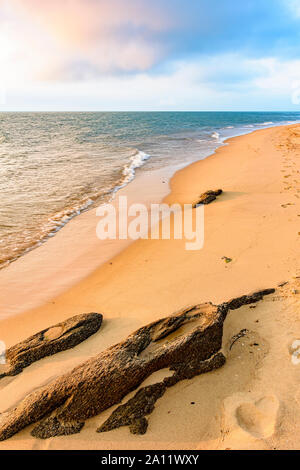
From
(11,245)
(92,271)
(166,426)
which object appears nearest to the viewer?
(166,426)

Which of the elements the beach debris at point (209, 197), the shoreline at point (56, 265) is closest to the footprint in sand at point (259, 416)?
the shoreline at point (56, 265)

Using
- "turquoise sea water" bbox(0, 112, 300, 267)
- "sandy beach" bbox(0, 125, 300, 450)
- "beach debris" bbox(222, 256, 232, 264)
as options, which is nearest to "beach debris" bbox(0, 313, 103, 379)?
"sandy beach" bbox(0, 125, 300, 450)

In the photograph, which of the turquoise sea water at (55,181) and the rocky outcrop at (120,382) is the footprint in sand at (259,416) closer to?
the rocky outcrop at (120,382)

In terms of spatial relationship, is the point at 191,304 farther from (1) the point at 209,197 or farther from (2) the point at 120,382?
(1) the point at 209,197

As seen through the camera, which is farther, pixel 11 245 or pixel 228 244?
pixel 11 245

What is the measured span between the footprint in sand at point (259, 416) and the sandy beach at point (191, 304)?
0.01 meters

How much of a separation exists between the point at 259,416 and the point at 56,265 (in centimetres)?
680

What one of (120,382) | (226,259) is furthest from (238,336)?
(226,259)

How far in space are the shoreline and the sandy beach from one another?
0.11 ft
